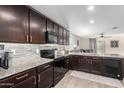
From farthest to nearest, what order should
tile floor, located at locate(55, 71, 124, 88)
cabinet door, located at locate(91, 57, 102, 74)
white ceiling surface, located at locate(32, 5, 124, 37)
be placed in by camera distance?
cabinet door, located at locate(91, 57, 102, 74)
tile floor, located at locate(55, 71, 124, 88)
white ceiling surface, located at locate(32, 5, 124, 37)

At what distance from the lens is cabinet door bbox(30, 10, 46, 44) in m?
2.37

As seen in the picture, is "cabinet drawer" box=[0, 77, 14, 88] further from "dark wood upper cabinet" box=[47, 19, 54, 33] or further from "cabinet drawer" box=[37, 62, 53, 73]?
"dark wood upper cabinet" box=[47, 19, 54, 33]

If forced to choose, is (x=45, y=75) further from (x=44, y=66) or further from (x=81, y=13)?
(x=81, y=13)

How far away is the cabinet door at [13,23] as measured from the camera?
164 cm

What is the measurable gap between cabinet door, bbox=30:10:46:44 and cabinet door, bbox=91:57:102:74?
2310 millimetres

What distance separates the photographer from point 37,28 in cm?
257

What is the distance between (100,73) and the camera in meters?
3.83

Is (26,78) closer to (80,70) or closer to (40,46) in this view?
(40,46)

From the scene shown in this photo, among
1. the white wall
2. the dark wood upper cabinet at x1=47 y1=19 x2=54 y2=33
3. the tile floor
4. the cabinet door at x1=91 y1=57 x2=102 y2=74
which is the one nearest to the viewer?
the tile floor

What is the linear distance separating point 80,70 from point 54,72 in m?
1.94

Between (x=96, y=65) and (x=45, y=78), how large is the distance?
8.04 ft

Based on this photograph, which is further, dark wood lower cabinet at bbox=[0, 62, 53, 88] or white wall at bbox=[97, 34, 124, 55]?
white wall at bbox=[97, 34, 124, 55]

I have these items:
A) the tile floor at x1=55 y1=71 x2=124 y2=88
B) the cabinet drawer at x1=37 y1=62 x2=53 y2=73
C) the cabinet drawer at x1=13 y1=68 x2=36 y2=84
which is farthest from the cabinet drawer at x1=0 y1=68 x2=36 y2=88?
the tile floor at x1=55 y1=71 x2=124 y2=88
